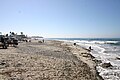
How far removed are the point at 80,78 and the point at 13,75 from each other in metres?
4.29

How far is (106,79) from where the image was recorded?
1231 cm

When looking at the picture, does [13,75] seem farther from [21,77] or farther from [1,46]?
[1,46]

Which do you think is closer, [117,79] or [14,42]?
[117,79]

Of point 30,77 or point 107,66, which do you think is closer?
point 30,77

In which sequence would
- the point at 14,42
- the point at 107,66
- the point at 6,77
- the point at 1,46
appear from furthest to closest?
the point at 14,42
the point at 1,46
the point at 107,66
the point at 6,77

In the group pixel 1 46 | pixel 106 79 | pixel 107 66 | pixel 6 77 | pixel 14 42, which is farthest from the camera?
pixel 14 42

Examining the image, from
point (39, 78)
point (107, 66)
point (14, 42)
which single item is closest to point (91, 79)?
point (39, 78)

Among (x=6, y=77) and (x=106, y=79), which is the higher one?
→ (x=6, y=77)

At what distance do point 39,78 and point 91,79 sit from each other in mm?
3635

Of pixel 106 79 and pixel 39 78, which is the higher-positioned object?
pixel 39 78

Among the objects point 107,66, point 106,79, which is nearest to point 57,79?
point 106,79

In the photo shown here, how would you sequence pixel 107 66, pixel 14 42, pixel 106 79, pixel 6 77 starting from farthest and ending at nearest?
pixel 14 42
pixel 107 66
pixel 106 79
pixel 6 77

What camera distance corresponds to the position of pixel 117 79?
12406 millimetres

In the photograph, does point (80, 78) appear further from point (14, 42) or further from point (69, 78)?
point (14, 42)
